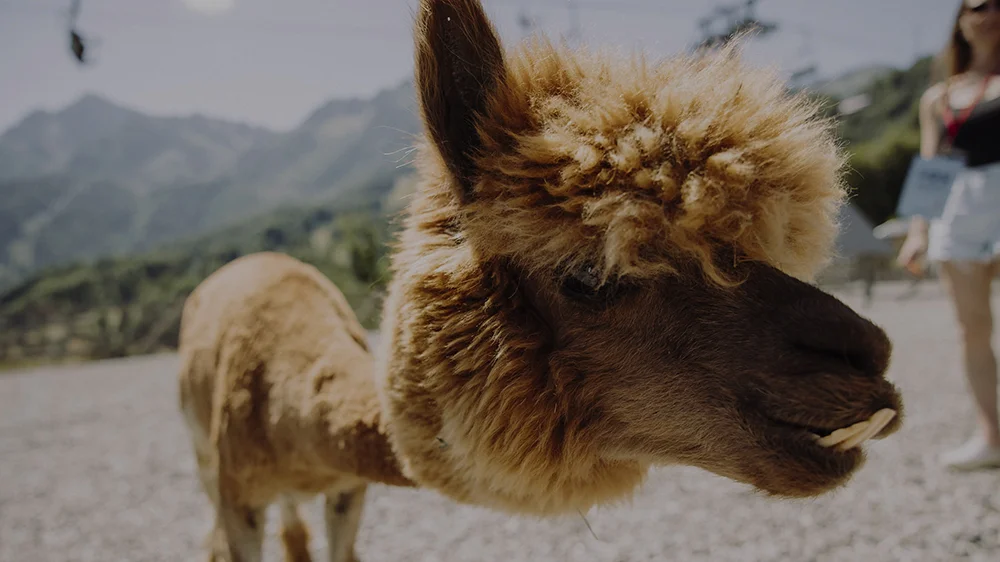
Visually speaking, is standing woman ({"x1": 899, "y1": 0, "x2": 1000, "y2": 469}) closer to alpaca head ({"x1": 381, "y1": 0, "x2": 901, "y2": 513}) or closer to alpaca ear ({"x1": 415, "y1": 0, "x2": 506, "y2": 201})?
alpaca head ({"x1": 381, "y1": 0, "x2": 901, "y2": 513})

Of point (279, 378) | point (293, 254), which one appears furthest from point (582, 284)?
point (293, 254)

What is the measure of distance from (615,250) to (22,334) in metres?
31.6

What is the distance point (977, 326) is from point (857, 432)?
3032 millimetres

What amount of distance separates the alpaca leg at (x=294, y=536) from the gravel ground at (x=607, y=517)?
1006 mm

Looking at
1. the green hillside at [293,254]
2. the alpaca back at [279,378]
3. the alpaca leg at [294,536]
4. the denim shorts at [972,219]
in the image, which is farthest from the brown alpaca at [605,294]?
the denim shorts at [972,219]

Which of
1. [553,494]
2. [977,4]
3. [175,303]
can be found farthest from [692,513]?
[175,303]

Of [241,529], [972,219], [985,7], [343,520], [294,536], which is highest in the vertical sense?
[985,7]

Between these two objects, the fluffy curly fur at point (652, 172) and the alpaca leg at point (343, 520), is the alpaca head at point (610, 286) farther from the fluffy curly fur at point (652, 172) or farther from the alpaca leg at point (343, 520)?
the alpaca leg at point (343, 520)

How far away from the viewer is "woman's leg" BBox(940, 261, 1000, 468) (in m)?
3.24

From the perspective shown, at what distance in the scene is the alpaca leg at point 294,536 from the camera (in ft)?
9.36

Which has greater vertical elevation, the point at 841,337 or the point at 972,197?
the point at 841,337

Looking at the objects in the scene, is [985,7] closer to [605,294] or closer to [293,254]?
[605,294]

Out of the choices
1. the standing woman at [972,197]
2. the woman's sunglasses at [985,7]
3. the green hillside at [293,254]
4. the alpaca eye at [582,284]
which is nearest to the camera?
the alpaca eye at [582,284]

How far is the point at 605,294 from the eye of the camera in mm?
1371
